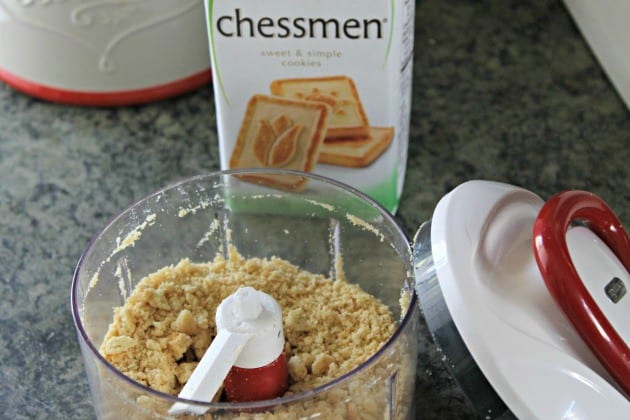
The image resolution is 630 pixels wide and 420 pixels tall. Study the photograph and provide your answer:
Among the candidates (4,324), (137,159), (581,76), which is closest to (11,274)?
(4,324)

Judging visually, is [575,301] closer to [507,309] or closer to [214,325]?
[507,309]

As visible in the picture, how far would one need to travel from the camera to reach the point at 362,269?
2.34 ft

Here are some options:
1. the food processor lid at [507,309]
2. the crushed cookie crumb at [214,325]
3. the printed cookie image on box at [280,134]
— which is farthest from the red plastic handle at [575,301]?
the printed cookie image on box at [280,134]

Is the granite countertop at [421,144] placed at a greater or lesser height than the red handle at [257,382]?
lesser

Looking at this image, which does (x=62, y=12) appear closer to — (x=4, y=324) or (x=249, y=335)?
(x=4, y=324)

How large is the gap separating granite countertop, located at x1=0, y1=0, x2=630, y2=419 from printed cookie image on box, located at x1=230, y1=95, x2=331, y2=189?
0.34 feet

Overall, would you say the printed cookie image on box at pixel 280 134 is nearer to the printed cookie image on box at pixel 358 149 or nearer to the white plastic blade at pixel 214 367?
the printed cookie image on box at pixel 358 149

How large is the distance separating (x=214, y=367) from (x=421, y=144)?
380 mm

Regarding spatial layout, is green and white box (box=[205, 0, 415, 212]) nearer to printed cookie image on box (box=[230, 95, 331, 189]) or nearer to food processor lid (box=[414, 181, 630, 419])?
printed cookie image on box (box=[230, 95, 331, 189])

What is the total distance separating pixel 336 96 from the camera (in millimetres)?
733

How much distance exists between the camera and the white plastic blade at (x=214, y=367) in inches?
21.8

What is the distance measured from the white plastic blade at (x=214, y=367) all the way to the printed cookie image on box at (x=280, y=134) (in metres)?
0.22

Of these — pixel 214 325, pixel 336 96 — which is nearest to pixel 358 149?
pixel 336 96

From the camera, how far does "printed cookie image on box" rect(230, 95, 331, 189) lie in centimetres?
74
